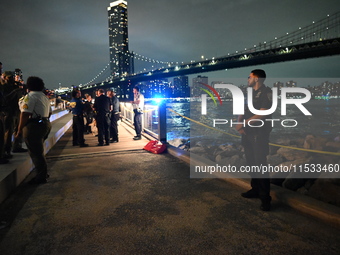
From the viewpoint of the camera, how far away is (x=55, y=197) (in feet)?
11.3

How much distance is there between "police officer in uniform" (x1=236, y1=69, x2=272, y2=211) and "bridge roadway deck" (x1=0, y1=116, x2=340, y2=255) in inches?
11.9

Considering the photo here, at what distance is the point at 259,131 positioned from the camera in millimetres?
3004

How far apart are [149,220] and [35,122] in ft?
8.22

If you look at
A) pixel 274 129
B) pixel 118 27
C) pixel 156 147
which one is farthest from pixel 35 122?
pixel 118 27

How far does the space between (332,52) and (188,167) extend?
178ft

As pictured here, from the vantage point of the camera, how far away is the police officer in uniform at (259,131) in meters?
2.97

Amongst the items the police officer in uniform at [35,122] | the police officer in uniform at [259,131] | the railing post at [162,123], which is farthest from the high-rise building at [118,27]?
the police officer in uniform at [259,131]

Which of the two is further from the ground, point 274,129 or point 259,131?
point 259,131

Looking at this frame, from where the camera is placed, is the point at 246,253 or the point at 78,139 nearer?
the point at 246,253

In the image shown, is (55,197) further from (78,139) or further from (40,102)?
(78,139)

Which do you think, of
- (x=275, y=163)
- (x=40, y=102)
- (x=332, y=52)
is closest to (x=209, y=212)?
(x=40, y=102)

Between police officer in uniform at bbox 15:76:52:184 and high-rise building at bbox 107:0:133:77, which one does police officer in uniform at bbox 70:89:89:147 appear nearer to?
police officer in uniform at bbox 15:76:52:184

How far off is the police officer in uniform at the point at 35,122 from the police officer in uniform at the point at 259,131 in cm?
318

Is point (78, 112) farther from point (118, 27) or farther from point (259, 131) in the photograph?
point (118, 27)
